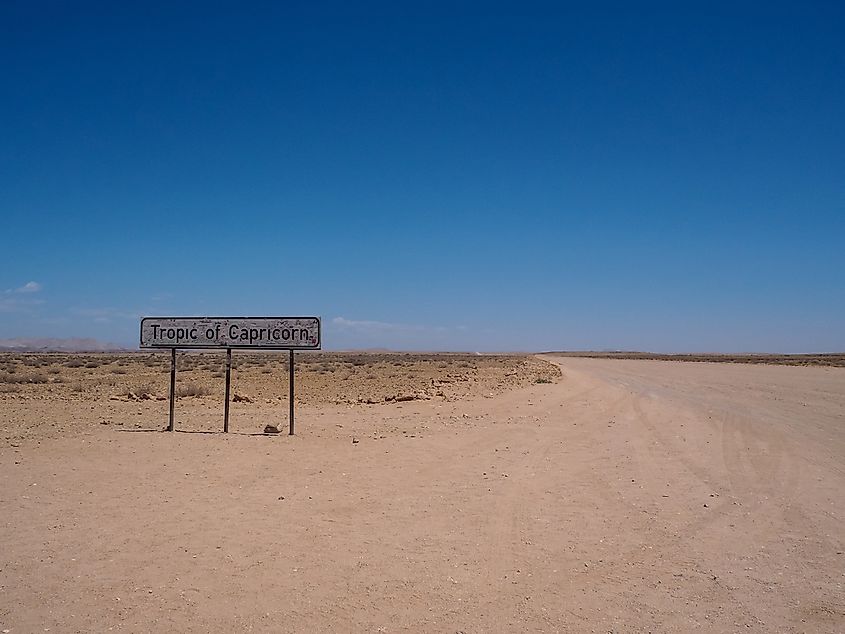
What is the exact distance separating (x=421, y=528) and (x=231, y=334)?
30.0 feet

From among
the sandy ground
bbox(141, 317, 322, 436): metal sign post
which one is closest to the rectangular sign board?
bbox(141, 317, 322, 436): metal sign post

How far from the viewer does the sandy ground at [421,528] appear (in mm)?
5742

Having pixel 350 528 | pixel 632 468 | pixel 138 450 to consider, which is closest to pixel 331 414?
pixel 138 450

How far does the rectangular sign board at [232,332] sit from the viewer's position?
1582 cm

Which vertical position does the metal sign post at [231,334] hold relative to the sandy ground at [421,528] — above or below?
above

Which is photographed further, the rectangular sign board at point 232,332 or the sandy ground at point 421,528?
the rectangular sign board at point 232,332

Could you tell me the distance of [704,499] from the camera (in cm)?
968

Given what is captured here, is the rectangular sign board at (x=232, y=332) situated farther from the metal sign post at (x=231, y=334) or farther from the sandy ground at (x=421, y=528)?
the sandy ground at (x=421, y=528)

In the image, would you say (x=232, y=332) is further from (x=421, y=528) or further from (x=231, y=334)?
(x=421, y=528)

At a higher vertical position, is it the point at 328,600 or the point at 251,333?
the point at 251,333

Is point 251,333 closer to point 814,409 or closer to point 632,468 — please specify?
point 632,468

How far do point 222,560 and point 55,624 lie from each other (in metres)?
1.74

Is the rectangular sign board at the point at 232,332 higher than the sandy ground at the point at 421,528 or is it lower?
higher

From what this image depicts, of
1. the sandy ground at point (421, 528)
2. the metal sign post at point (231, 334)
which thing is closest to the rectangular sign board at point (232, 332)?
the metal sign post at point (231, 334)
